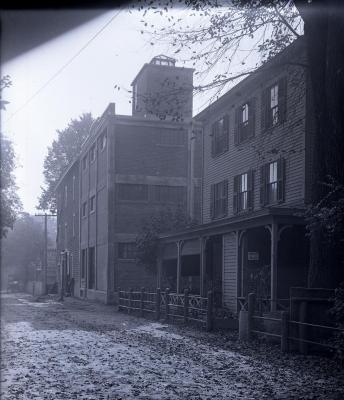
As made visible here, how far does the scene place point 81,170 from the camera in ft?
154

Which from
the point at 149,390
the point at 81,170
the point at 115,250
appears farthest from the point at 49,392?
the point at 81,170

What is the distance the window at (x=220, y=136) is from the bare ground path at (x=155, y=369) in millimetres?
11065

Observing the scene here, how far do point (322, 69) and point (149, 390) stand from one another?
945cm

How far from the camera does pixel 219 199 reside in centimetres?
2669

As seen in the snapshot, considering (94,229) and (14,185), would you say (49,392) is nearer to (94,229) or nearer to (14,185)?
(14,185)

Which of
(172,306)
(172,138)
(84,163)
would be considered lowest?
(172,306)

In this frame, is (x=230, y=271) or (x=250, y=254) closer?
(x=250, y=254)

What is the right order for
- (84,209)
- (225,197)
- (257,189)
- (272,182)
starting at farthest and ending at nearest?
(84,209)
(225,197)
(257,189)
(272,182)

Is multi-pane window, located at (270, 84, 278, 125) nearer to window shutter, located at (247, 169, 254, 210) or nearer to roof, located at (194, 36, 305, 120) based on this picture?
roof, located at (194, 36, 305, 120)

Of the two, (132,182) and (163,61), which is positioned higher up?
(163,61)

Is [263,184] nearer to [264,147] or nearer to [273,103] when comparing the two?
[264,147]

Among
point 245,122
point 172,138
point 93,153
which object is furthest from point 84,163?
point 245,122

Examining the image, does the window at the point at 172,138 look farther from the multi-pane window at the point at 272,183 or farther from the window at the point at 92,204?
the multi-pane window at the point at 272,183

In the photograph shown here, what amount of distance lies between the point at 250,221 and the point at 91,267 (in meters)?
24.2
